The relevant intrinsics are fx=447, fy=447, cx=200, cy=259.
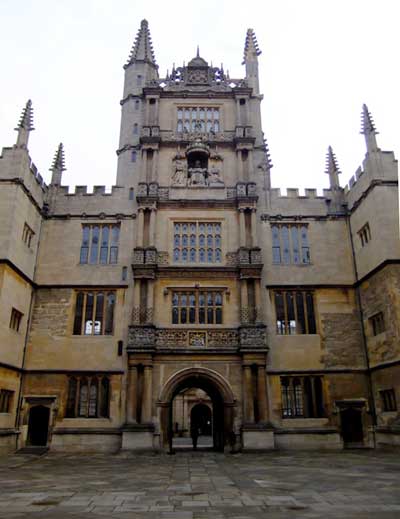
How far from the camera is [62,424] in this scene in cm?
2202

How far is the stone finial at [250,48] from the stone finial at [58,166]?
14.5 m

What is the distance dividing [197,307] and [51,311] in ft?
25.6

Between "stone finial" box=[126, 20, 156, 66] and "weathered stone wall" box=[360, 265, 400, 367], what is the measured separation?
850 inches

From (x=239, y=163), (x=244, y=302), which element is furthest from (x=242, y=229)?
(x=239, y=163)

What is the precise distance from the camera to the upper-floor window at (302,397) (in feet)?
74.2

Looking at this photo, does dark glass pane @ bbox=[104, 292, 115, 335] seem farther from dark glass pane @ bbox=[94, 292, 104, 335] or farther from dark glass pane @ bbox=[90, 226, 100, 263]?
dark glass pane @ bbox=[90, 226, 100, 263]

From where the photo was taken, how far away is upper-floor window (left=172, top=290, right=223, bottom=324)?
2386cm

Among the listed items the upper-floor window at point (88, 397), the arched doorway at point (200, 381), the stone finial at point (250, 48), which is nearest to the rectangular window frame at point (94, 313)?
the upper-floor window at point (88, 397)

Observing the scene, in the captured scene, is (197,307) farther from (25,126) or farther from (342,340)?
(25,126)

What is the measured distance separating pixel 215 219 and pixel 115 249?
600 centimetres

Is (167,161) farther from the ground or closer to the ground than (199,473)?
farther from the ground

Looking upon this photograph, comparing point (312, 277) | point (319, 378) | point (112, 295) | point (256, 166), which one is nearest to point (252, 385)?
point (319, 378)

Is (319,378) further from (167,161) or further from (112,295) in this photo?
(167,161)

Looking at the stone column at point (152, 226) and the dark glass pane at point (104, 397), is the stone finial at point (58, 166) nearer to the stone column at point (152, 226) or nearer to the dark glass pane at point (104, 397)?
the stone column at point (152, 226)
